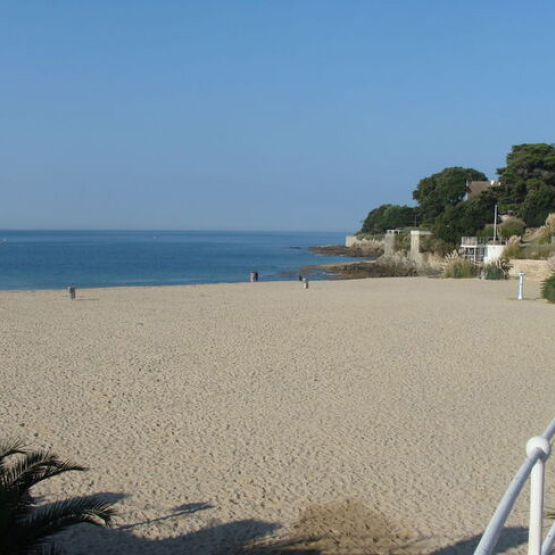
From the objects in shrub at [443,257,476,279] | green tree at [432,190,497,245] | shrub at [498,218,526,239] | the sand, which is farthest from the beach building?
the sand

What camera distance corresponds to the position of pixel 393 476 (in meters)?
5.17

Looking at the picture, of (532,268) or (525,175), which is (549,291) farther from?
(525,175)

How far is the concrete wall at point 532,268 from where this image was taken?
2474 cm

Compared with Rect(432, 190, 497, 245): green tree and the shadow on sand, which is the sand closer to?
the shadow on sand

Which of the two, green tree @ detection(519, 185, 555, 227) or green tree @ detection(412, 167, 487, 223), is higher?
green tree @ detection(412, 167, 487, 223)

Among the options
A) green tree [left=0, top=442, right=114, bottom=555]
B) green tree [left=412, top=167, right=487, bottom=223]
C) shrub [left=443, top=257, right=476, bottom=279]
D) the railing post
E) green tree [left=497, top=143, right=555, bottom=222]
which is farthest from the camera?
green tree [left=412, top=167, right=487, bottom=223]

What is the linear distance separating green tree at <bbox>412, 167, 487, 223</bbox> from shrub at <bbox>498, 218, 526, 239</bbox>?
22698 millimetres

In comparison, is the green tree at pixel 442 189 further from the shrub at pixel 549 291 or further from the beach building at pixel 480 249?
the shrub at pixel 549 291

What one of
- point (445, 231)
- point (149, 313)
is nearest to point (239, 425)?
point (149, 313)

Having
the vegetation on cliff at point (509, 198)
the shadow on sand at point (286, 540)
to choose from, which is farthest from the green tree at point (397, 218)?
the shadow on sand at point (286, 540)

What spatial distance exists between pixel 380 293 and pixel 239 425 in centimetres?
1489

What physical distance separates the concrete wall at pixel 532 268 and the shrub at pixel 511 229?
48.2 ft

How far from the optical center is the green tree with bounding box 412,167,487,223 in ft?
225

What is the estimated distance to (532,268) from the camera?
1007 inches
